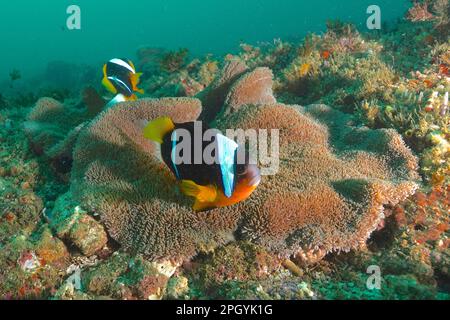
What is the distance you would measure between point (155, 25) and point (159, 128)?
366ft

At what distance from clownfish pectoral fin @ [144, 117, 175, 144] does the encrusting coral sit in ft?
2.46

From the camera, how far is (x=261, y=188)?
10.4ft

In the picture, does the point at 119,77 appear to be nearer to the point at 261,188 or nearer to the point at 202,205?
the point at 261,188

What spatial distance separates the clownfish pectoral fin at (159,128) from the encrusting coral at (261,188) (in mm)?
749

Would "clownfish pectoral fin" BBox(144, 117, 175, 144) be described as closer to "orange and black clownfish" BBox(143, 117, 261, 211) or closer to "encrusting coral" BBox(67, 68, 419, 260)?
"orange and black clownfish" BBox(143, 117, 261, 211)

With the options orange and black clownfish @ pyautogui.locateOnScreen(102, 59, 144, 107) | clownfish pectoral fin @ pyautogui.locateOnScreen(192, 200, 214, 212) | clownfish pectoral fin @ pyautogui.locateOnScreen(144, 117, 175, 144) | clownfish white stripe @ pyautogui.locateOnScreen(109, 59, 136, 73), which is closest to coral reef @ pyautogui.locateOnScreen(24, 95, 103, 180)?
orange and black clownfish @ pyautogui.locateOnScreen(102, 59, 144, 107)

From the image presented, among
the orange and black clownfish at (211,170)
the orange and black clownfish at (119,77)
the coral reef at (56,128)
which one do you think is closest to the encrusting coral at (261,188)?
the orange and black clownfish at (211,170)

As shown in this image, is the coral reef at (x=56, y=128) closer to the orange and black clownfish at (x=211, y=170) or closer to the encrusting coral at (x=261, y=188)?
the encrusting coral at (x=261, y=188)

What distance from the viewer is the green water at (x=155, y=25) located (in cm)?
5566

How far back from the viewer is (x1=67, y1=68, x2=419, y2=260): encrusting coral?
2.99 m

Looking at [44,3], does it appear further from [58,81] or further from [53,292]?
[53,292]

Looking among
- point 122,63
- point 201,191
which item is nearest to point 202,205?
point 201,191
